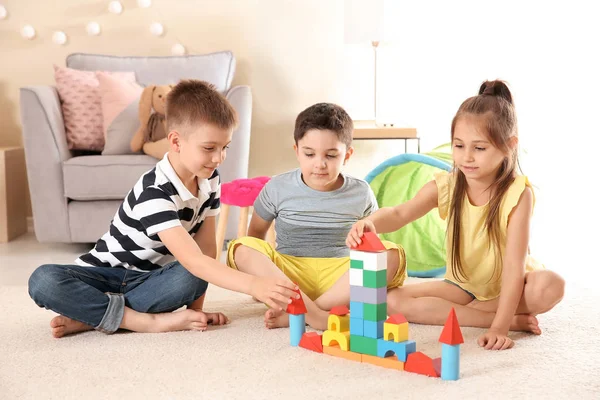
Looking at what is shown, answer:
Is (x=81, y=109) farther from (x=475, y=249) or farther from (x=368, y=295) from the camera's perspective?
(x=368, y=295)

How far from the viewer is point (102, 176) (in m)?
2.95

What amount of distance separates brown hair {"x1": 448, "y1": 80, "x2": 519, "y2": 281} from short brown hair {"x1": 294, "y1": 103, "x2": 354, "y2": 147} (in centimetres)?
28

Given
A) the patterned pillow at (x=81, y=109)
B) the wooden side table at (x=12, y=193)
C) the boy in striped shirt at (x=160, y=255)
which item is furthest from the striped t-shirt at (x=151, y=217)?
the wooden side table at (x=12, y=193)

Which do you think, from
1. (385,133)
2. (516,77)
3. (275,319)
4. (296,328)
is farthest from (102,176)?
(516,77)

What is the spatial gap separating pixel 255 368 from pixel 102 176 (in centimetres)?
164

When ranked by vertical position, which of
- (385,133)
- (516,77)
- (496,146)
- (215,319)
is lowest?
(215,319)

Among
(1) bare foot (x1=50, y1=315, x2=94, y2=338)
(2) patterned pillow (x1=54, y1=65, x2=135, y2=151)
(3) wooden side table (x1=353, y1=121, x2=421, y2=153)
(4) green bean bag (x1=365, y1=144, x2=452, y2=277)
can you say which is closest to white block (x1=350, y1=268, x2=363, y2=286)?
(1) bare foot (x1=50, y1=315, x2=94, y2=338)

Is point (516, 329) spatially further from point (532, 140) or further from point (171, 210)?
point (532, 140)

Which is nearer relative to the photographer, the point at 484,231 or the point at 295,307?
the point at 295,307

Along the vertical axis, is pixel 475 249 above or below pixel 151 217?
below

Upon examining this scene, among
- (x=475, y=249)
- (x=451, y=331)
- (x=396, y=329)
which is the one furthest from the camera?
(x=475, y=249)

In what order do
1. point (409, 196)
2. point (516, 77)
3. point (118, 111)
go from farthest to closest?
point (516, 77)
point (118, 111)
point (409, 196)

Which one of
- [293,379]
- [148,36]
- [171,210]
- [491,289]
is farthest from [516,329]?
[148,36]

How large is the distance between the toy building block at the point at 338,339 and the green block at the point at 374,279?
14 centimetres
